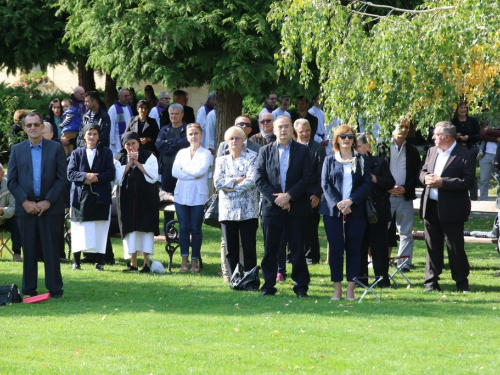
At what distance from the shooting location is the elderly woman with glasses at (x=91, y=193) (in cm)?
1388

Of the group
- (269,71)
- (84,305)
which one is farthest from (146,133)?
(84,305)

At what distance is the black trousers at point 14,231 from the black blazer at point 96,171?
1711 mm

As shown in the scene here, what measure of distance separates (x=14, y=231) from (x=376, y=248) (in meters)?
6.02

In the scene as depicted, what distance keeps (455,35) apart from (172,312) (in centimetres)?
512

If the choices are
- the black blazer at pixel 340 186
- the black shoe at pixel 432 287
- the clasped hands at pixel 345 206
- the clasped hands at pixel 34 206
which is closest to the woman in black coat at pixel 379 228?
the black shoe at pixel 432 287

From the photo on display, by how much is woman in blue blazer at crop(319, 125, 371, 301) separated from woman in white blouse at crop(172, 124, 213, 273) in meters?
2.88

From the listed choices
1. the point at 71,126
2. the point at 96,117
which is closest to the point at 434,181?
the point at 96,117

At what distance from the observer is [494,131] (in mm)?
21141

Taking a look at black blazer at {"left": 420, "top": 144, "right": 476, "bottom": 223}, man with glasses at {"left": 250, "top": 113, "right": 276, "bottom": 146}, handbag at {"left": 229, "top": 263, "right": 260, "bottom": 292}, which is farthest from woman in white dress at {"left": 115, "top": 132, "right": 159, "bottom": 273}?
black blazer at {"left": 420, "top": 144, "right": 476, "bottom": 223}

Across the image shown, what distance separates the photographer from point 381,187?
502 inches

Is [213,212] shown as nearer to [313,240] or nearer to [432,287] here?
[313,240]

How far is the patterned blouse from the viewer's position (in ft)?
40.4

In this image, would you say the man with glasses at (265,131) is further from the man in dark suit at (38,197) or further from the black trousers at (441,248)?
the man in dark suit at (38,197)

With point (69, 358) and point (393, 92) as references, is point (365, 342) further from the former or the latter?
point (393, 92)
